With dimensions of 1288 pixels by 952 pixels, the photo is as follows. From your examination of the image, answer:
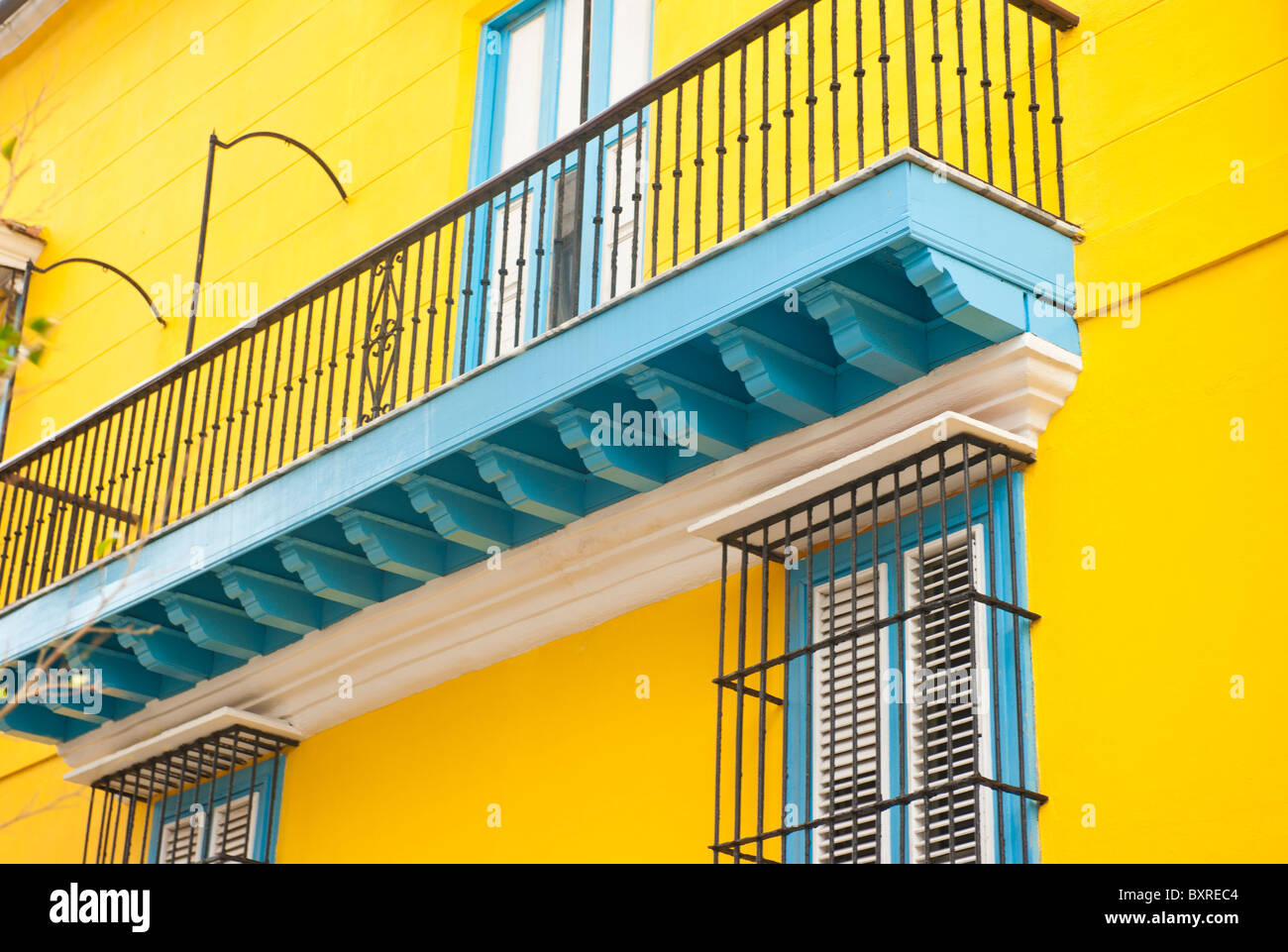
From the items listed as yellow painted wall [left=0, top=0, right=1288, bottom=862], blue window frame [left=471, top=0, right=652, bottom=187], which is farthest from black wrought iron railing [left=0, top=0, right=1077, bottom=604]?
blue window frame [left=471, top=0, right=652, bottom=187]

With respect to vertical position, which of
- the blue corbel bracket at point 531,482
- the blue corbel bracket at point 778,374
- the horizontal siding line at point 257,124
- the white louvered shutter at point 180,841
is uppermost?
the horizontal siding line at point 257,124

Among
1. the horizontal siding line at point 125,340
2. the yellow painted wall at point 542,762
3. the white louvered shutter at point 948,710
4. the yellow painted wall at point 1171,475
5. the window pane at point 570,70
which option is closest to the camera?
the yellow painted wall at point 1171,475

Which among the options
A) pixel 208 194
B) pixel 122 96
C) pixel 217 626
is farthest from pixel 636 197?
pixel 122 96

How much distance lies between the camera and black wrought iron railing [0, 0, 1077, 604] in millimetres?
6930

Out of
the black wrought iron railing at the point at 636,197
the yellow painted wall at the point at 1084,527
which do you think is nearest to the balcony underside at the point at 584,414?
the black wrought iron railing at the point at 636,197

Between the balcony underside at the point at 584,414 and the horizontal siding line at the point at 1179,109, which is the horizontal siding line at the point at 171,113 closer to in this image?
the balcony underside at the point at 584,414

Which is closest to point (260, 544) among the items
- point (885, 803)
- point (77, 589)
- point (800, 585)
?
point (77, 589)

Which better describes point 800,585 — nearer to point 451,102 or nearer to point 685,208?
point 685,208

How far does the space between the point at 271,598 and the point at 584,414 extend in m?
2.02

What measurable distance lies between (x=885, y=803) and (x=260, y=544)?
3210 millimetres

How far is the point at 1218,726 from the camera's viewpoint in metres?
5.63

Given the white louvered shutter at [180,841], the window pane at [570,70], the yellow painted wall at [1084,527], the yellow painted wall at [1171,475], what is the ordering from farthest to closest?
the window pane at [570,70] < the white louvered shutter at [180,841] < the yellow painted wall at [1084,527] < the yellow painted wall at [1171,475]

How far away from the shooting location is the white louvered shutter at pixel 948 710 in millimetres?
5992

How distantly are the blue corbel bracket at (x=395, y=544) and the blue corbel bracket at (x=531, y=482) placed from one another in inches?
20.6
